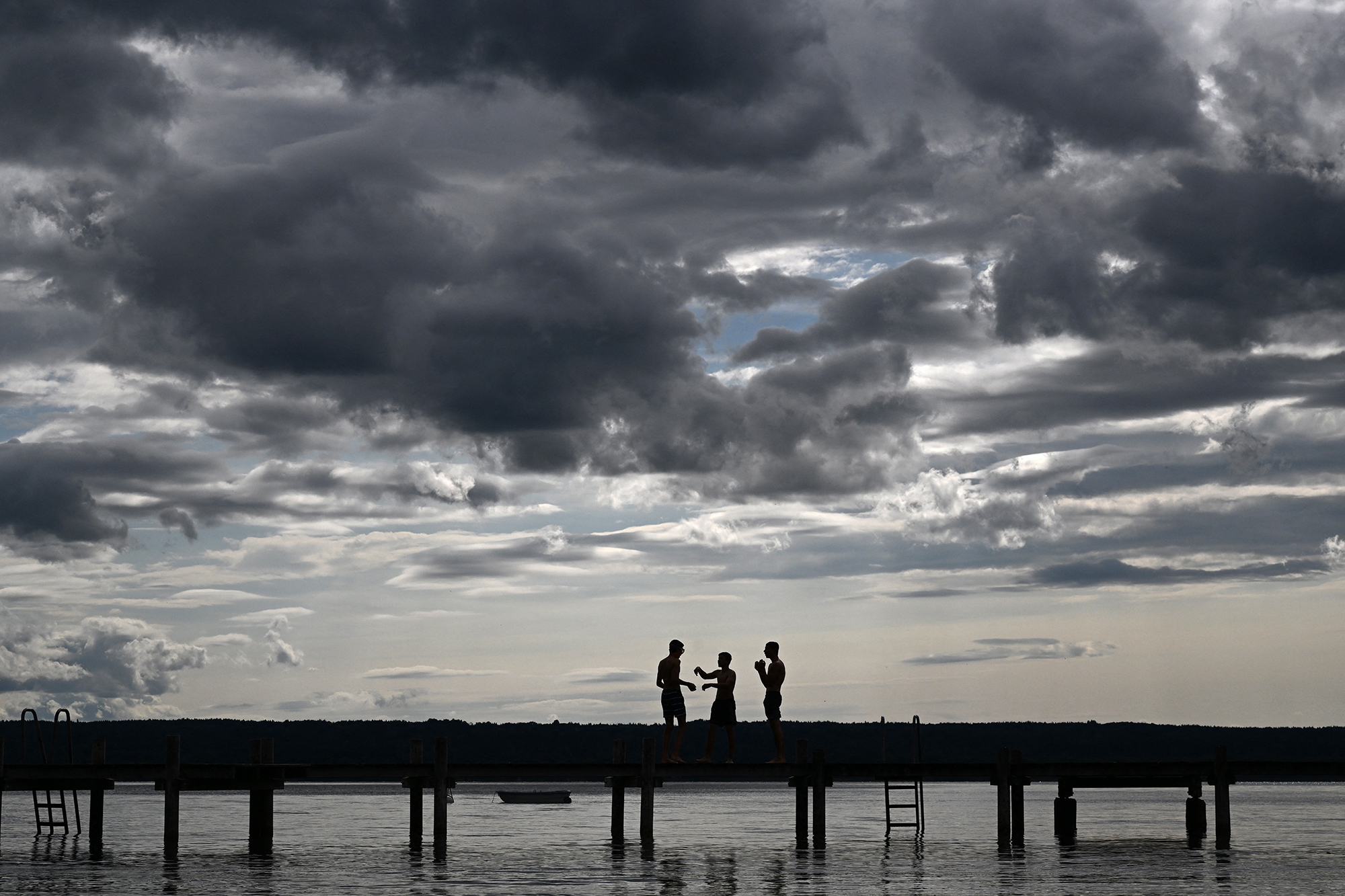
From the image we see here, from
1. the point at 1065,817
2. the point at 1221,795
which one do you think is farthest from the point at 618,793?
the point at 1221,795

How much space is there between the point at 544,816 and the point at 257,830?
3333 cm

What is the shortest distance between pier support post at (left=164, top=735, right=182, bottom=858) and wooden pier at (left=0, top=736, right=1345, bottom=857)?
3 centimetres

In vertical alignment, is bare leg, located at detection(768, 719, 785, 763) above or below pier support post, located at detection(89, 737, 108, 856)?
above

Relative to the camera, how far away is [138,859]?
34.3 metres

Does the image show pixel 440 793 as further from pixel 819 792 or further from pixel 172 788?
pixel 819 792

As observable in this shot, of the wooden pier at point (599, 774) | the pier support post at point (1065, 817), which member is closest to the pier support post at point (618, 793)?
the wooden pier at point (599, 774)

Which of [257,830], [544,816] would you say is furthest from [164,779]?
[544,816]

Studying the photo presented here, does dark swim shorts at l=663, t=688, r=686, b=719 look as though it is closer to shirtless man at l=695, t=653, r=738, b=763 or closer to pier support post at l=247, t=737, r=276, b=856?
shirtless man at l=695, t=653, r=738, b=763

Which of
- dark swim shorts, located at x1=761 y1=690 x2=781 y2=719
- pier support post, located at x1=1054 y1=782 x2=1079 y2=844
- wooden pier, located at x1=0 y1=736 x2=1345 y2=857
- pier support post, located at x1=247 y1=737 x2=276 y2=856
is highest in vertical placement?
dark swim shorts, located at x1=761 y1=690 x2=781 y2=719

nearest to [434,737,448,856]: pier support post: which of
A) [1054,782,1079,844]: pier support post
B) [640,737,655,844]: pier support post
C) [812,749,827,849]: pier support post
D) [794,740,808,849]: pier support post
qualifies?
[640,737,655,844]: pier support post

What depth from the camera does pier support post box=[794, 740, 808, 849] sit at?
33.0 meters

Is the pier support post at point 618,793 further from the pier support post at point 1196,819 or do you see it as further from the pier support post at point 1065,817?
the pier support post at point 1196,819

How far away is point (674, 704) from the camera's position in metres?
28.7

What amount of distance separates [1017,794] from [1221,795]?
548 cm
